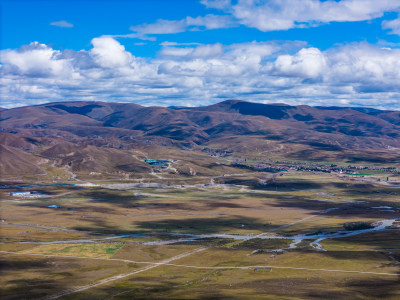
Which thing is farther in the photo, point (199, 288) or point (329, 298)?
point (199, 288)

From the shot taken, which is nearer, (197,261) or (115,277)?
(115,277)

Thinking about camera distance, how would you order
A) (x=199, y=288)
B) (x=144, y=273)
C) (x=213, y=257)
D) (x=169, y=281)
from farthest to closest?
(x=213, y=257)
(x=144, y=273)
(x=169, y=281)
(x=199, y=288)

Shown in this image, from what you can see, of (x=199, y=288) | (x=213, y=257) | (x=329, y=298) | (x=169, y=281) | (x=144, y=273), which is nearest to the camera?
(x=329, y=298)

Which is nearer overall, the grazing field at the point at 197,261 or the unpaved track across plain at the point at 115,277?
the grazing field at the point at 197,261

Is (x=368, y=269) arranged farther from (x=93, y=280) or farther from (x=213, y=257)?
(x=93, y=280)

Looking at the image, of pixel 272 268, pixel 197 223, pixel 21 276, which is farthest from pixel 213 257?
pixel 197 223

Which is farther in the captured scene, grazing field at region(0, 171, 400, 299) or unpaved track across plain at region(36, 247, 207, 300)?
unpaved track across plain at region(36, 247, 207, 300)

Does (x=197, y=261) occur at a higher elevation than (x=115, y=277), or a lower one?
lower

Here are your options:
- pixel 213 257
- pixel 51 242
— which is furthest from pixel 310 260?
pixel 51 242

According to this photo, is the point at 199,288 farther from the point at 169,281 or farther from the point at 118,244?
the point at 118,244
